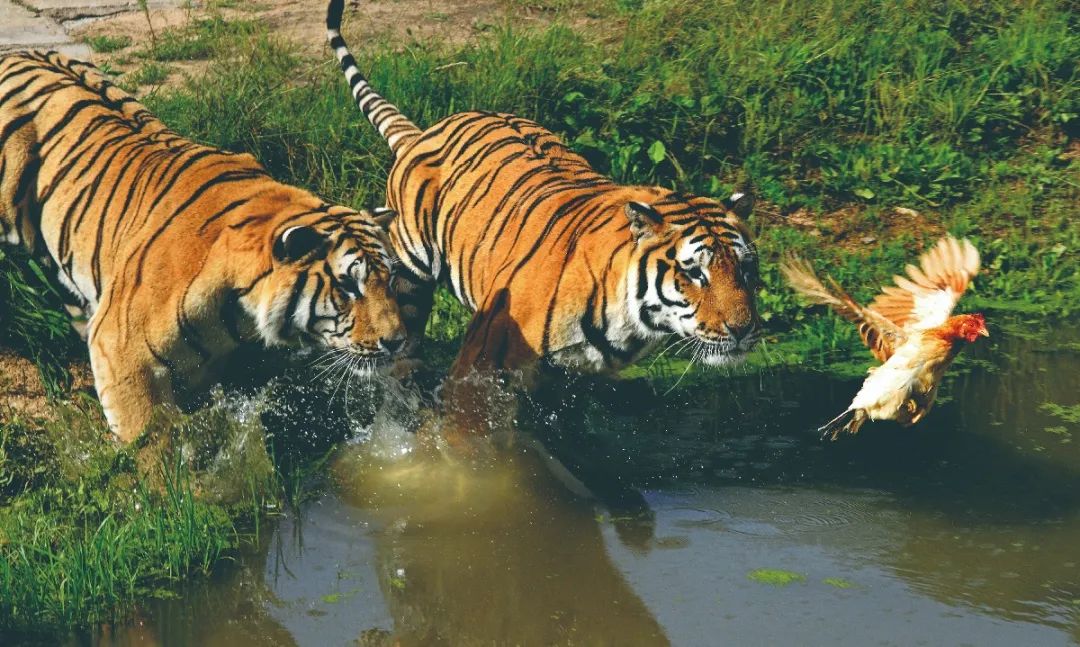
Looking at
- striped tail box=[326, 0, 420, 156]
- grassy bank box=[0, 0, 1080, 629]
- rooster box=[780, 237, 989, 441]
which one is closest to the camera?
rooster box=[780, 237, 989, 441]

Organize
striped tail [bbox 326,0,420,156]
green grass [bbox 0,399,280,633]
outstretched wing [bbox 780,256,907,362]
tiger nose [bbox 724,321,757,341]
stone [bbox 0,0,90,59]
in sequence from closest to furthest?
green grass [bbox 0,399,280,633] < outstretched wing [bbox 780,256,907,362] < tiger nose [bbox 724,321,757,341] < striped tail [bbox 326,0,420,156] < stone [bbox 0,0,90,59]

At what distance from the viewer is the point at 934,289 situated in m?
4.47

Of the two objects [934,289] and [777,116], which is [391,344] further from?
[777,116]

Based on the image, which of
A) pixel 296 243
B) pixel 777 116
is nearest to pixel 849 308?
pixel 296 243

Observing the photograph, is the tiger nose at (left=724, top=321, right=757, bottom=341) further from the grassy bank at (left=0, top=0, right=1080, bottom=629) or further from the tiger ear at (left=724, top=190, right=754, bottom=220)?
the grassy bank at (left=0, top=0, right=1080, bottom=629)

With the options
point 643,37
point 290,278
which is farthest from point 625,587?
point 643,37

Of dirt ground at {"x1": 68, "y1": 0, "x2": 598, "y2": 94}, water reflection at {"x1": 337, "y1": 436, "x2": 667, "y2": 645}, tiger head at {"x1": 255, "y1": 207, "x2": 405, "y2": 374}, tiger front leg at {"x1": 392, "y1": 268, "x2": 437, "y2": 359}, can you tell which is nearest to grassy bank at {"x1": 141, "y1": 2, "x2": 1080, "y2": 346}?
dirt ground at {"x1": 68, "y1": 0, "x2": 598, "y2": 94}

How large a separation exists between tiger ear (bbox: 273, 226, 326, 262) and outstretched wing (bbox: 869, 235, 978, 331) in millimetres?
1739

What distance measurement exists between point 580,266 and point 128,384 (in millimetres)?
1421

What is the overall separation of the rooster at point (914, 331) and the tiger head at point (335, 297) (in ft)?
4.08

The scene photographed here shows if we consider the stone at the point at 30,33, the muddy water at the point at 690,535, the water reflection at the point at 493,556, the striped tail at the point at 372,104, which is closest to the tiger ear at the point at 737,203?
the muddy water at the point at 690,535

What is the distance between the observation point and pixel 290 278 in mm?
4320

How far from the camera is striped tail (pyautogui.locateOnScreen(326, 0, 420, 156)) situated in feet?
19.1

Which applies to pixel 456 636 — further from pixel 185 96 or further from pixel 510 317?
pixel 185 96
